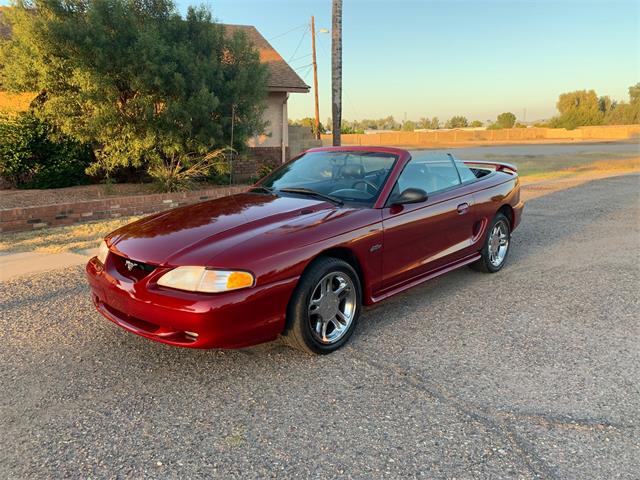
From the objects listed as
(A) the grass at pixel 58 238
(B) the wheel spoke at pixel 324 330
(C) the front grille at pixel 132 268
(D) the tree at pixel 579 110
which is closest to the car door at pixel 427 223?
(B) the wheel spoke at pixel 324 330

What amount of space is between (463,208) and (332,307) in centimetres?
199

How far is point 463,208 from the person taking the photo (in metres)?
4.86

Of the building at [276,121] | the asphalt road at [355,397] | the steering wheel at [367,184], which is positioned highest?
the building at [276,121]

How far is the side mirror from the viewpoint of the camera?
404 centimetres

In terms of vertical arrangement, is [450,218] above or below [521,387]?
above

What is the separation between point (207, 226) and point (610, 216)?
7.92 m

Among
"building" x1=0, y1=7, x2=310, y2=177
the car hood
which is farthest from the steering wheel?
"building" x1=0, y1=7, x2=310, y2=177

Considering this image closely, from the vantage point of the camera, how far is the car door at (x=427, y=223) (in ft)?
13.4

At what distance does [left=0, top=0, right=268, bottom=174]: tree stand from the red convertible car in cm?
553

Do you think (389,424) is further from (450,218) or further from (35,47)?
(35,47)

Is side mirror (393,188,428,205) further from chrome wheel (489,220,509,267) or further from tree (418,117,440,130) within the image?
tree (418,117,440,130)

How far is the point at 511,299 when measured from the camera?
471 centimetres

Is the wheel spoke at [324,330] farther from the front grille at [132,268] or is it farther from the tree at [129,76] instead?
the tree at [129,76]

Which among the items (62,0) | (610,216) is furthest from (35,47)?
(610,216)
